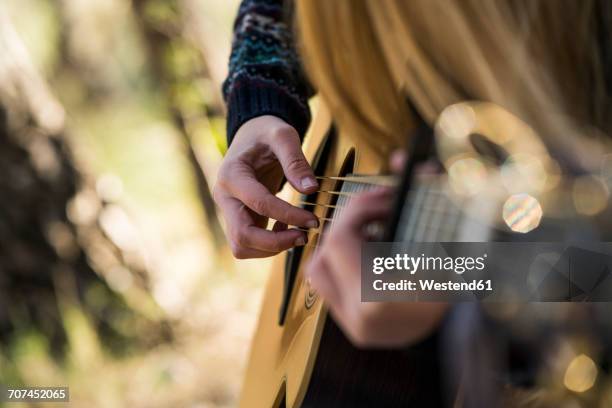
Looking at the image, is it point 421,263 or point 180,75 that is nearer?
point 421,263

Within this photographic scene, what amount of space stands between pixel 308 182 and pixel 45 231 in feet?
5.10

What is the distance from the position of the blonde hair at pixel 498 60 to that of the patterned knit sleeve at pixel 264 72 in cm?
27

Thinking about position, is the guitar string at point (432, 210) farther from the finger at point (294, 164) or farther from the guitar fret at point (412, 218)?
the finger at point (294, 164)

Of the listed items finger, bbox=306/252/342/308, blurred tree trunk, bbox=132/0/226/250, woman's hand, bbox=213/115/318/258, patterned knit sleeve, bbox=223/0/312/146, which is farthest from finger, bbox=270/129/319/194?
blurred tree trunk, bbox=132/0/226/250

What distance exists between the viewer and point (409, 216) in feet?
1.31

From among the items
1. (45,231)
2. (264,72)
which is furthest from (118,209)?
(264,72)

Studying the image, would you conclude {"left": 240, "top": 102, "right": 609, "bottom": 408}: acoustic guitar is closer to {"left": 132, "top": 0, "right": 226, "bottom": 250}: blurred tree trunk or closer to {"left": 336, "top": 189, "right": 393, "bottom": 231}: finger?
{"left": 336, "top": 189, "right": 393, "bottom": 231}: finger

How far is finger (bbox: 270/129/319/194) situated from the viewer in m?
0.65

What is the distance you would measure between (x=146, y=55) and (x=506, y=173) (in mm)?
2152

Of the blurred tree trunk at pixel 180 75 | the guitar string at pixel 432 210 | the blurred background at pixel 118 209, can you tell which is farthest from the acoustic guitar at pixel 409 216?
the blurred tree trunk at pixel 180 75

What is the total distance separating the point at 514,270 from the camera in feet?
1.24

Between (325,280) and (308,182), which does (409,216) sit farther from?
(308,182)

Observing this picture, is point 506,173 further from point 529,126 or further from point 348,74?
point 348,74

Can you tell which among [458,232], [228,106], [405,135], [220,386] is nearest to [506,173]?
[458,232]
